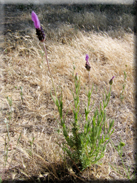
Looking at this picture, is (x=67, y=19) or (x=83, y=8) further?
(x=83, y=8)

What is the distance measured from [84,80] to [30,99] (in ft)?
2.42

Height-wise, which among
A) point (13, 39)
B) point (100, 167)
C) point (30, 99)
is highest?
point (13, 39)

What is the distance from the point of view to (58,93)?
2.07 metres

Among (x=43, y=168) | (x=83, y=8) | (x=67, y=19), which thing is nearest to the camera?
(x=43, y=168)

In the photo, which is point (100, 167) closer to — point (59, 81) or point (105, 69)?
point (59, 81)

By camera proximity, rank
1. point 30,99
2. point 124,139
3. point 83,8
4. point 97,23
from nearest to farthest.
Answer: point 124,139 < point 30,99 < point 97,23 < point 83,8

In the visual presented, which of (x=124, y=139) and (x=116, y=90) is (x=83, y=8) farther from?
(x=124, y=139)

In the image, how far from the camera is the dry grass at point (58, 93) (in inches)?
51.4

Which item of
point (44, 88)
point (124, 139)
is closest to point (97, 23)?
point (44, 88)

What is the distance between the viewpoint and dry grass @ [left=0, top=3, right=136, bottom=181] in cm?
131

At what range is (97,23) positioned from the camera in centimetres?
400

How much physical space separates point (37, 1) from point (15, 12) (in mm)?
1017

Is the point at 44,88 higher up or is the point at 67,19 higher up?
the point at 67,19

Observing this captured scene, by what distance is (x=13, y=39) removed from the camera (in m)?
3.25
